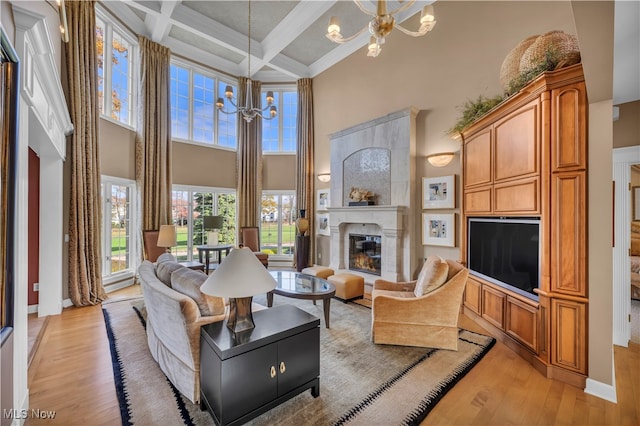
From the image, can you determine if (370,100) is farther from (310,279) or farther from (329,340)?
(329,340)

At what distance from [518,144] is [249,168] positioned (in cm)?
596

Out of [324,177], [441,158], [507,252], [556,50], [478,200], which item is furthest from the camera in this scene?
[324,177]

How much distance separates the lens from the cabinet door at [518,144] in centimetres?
261

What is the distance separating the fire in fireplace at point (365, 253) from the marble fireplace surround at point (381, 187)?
0.10 metres

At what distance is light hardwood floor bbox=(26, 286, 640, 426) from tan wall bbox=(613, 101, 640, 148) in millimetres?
2376

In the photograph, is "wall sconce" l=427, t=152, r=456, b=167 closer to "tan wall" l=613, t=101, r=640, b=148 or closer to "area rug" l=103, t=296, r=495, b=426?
"tan wall" l=613, t=101, r=640, b=148

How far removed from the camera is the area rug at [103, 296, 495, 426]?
1960mm

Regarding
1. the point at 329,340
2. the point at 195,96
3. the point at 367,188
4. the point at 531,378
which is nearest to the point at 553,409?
the point at 531,378

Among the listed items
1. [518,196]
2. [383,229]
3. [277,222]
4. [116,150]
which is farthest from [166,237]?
[518,196]

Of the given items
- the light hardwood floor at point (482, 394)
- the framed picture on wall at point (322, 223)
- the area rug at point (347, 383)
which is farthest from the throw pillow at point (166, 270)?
the framed picture on wall at point (322, 223)

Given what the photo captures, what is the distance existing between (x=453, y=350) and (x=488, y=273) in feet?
3.56

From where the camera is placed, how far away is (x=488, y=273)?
11.2 ft

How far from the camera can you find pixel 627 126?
11.3 feet

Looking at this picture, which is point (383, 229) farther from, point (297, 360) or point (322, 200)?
point (297, 360)
